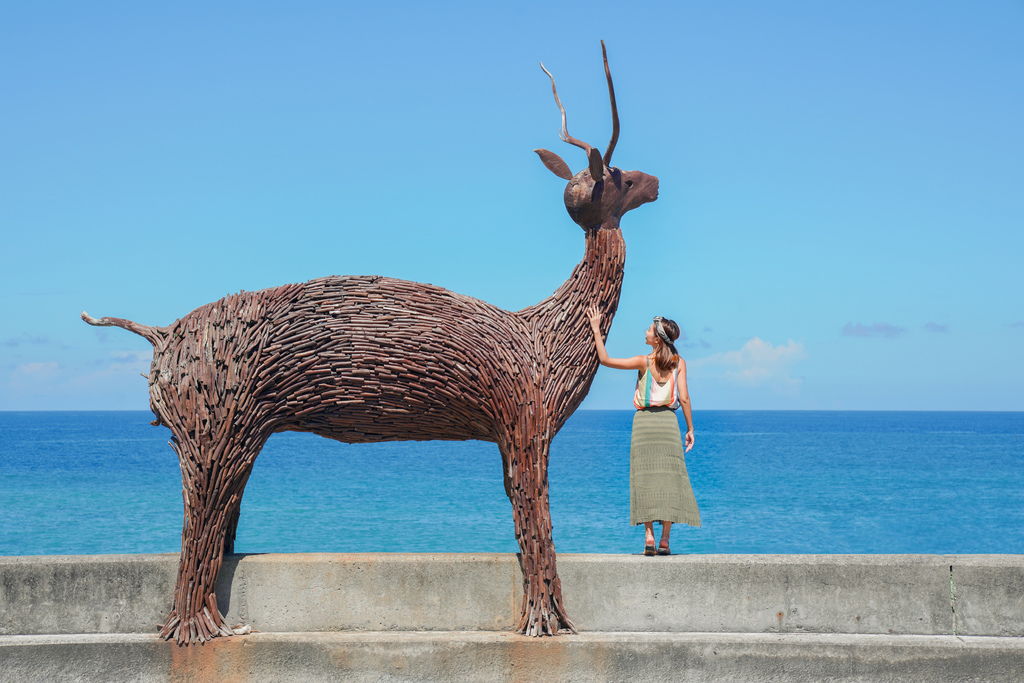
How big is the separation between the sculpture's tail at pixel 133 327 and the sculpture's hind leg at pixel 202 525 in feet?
2.36

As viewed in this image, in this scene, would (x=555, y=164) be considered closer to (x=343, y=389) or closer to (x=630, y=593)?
(x=343, y=389)

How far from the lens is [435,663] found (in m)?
5.09

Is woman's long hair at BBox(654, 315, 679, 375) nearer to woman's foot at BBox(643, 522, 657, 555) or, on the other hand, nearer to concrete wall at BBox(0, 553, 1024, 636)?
woman's foot at BBox(643, 522, 657, 555)

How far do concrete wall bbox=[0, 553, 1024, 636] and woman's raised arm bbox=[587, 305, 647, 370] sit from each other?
Answer: 129cm

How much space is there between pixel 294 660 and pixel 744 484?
43.0m

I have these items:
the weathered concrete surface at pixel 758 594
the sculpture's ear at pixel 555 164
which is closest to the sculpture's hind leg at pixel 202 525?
the weathered concrete surface at pixel 758 594

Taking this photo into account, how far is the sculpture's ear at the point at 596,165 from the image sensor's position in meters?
5.54

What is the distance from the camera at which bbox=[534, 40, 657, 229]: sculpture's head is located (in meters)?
5.63

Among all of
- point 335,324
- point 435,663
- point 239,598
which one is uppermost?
point 335,324

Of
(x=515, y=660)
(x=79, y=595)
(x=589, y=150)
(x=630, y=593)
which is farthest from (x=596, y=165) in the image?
(x=79, y=595)

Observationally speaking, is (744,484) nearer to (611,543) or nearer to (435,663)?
(611,543)

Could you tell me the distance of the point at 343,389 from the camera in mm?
5219

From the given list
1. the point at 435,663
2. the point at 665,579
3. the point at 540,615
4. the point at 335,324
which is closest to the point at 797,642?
the point at 665,579

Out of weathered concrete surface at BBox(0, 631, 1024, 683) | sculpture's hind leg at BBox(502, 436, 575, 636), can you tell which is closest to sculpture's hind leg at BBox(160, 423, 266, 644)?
weathered concrete surface at BBox(0, 631, 1024, 683)
